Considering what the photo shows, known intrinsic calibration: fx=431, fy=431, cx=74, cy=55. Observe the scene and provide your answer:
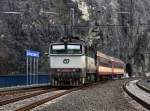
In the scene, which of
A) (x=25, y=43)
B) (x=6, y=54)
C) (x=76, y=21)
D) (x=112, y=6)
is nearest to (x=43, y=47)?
(x=25, y=43)

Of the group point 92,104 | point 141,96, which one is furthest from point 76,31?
point 92,104

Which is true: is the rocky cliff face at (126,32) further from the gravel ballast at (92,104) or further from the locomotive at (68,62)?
the gravel ballast at (92,104)

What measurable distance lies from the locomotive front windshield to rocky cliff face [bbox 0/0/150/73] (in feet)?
60.4

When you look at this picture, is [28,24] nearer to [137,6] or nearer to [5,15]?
[5,15]

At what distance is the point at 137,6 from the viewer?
370 feet

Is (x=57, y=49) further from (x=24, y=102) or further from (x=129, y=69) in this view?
(x=129, y=69)

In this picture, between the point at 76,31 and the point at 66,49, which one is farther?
the point at 76,31

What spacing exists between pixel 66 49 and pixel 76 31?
164ft

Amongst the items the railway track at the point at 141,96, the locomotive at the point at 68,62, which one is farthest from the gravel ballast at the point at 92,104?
the locomotive at the point at 68,62

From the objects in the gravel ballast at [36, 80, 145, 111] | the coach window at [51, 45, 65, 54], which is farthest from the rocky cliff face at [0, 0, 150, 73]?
the gravel ballast at [36, 80, 145, 111]

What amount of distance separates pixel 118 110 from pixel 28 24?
2381 inches

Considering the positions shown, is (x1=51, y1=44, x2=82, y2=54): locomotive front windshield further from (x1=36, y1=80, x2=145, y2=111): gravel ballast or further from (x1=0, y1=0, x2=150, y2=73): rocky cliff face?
(x1=0, y1=0, x2=150, y2=73): rocky cliff face

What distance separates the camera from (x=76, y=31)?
3201 inches

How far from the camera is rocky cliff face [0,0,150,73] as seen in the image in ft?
227
